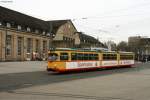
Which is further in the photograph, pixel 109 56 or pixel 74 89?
pixel 109 56

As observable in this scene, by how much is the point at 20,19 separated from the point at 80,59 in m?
46.2

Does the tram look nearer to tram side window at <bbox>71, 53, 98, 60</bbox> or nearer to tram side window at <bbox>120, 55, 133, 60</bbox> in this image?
tram side window at <bbox>71, 53, 98, 60</bbox>

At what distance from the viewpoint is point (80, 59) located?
33281mm

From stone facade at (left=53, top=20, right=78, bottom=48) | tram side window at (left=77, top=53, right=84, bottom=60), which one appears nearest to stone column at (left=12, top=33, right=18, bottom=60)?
stone facade at (left=53, top=20, right=78, bottom=48)

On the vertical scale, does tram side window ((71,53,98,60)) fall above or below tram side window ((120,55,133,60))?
above

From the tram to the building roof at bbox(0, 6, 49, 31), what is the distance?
32.5 m

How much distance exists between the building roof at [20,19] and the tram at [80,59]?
3250cm

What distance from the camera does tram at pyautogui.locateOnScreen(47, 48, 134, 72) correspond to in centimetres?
3023

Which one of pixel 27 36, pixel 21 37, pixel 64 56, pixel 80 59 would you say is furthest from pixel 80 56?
pixel 27 36

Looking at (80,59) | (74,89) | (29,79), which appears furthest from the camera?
(80,59)

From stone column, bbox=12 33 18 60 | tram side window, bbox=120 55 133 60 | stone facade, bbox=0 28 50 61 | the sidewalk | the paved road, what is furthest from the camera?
stone column, bbox=12 33 18 60

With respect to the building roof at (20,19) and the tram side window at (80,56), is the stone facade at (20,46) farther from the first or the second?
the tram side window at (80,56)

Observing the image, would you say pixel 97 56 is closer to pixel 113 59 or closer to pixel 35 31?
pixel 113 59

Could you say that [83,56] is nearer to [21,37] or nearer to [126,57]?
[126,57]
